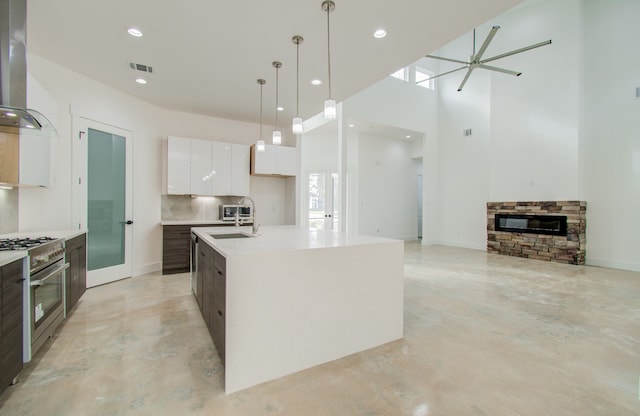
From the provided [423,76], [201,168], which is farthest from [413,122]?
[201,168]

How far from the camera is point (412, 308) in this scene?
328cm

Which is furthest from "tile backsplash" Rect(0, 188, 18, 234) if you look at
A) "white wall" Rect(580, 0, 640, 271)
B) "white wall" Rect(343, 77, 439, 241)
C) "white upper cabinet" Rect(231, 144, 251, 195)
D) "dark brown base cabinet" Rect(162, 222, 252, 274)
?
"white wall" Rect(580, 0, 640, 271)

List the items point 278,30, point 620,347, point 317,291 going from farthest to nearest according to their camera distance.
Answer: point 278,30
point 620,347
point 317,291

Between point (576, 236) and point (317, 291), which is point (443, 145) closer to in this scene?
point (576, 236)

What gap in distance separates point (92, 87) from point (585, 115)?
8.76 m

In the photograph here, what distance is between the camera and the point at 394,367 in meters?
2.08

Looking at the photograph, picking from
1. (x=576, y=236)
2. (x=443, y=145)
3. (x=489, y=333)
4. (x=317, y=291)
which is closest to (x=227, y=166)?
(x=317, y=291)

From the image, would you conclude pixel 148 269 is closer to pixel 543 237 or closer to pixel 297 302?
pixel 297 302

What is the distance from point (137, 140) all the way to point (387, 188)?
659 centimetres

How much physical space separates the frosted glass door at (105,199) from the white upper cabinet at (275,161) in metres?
2.15

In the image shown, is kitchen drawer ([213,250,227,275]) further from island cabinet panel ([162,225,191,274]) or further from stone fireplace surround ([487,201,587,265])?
stone fireplace surround ([487,201,587,265])

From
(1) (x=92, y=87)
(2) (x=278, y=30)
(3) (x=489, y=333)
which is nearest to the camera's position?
(3) (x=489, y=333)

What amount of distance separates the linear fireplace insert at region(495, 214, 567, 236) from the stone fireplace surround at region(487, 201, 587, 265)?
75 mm

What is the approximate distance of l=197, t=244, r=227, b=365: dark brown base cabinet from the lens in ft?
6.28
